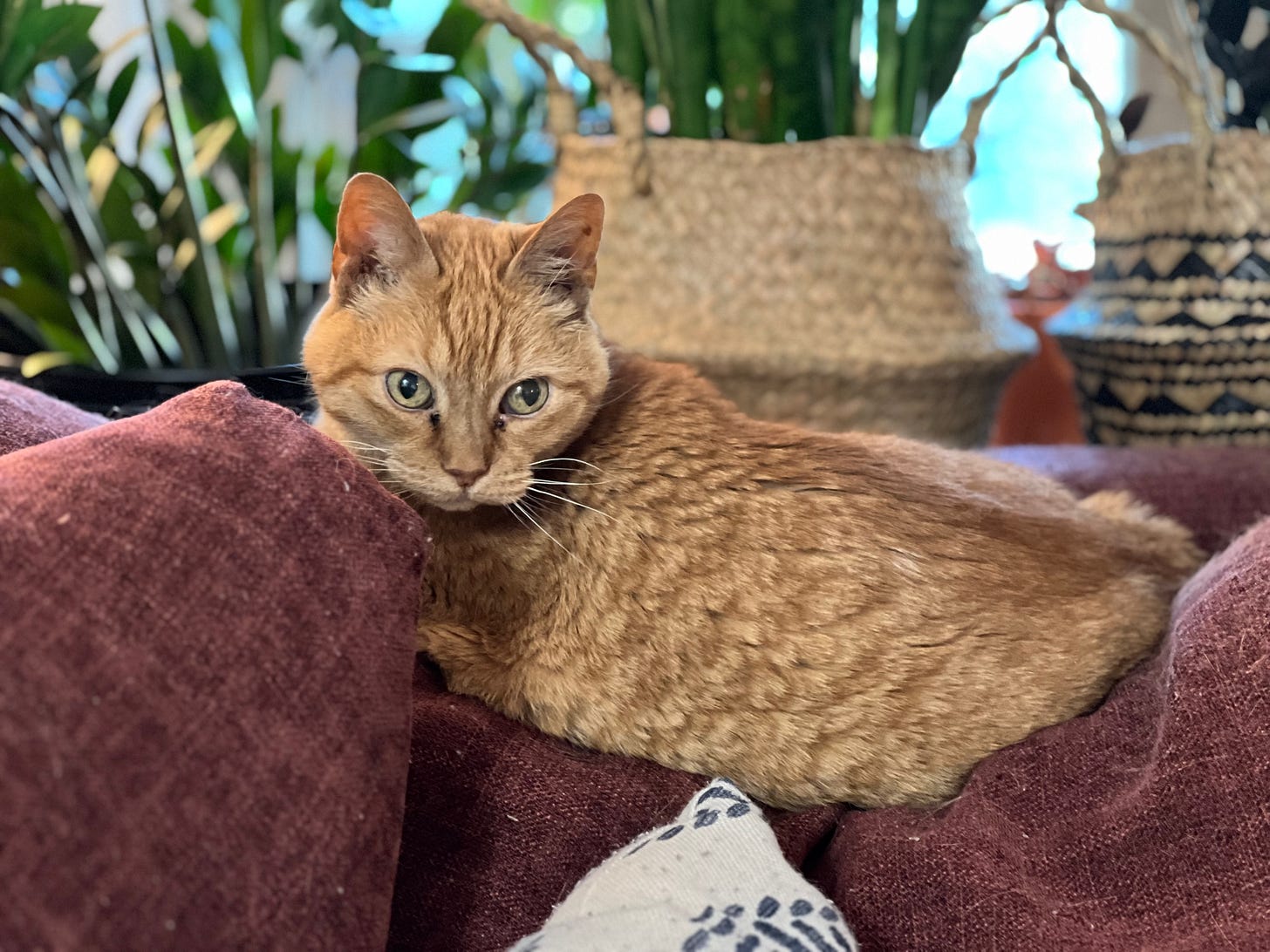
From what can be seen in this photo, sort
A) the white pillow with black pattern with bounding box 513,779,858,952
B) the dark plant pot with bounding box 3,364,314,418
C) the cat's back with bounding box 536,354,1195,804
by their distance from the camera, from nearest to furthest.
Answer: the white pillow with black pattern with bounding box 513,779,858,952, the cat's back with bounding box 536,354,1195,804, the dark plant pot with bounding box 3,364,314,418

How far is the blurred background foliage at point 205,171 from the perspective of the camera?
1671 millimetres

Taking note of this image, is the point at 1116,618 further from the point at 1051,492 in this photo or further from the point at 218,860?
the point at 218,860

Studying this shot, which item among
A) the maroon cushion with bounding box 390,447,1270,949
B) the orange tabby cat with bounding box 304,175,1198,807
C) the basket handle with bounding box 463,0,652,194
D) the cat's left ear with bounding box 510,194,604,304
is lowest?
the maroon cushion with bounding box 390,447,1270,949

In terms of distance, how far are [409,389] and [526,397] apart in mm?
112

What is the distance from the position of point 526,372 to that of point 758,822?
46 cm

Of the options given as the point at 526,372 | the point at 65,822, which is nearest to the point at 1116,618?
the point at 526,372

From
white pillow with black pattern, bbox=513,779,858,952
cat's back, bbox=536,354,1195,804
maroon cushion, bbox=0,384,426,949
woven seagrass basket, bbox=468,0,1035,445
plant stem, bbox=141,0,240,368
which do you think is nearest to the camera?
maroon cushion, bbox=0,384,426,949

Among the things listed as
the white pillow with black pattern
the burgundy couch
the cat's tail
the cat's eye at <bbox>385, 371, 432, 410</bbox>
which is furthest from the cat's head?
the cat's tail

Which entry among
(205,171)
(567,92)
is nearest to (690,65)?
(567,92)

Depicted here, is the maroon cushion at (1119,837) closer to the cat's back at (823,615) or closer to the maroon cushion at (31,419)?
the cat's back at (823,615)

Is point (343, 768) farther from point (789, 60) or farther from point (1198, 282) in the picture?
point (1198, 282)

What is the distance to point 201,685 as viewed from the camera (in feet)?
1.93

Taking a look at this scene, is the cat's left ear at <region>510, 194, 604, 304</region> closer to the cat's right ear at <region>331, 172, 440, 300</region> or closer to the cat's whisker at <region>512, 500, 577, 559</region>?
the cat's right ear at <region>331, 172, 440, 300</region>

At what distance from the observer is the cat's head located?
37.3 inches
